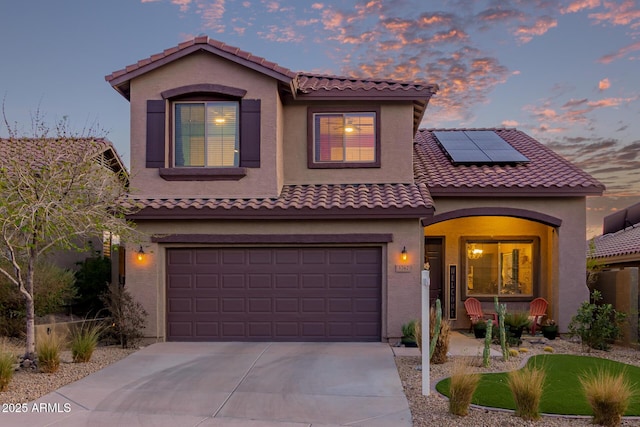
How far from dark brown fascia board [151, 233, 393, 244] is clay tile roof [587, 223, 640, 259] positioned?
10350 millimetres

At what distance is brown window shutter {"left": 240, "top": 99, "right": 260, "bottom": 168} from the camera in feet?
46.6

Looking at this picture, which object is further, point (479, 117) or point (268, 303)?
point (479, 117)

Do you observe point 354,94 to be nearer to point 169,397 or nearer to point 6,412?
point 169,397

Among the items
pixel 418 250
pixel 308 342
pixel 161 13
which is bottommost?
pixel 308 342

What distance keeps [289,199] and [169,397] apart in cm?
627

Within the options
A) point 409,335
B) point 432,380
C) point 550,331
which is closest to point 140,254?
point 409,335

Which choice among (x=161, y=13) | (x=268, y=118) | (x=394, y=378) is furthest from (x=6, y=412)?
(x=161, y=13)

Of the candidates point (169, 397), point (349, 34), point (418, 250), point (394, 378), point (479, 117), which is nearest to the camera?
point (169, 397)

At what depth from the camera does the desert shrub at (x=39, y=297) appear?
1343 cm

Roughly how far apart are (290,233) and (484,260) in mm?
6543

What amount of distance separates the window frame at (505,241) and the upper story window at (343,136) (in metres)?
4.23

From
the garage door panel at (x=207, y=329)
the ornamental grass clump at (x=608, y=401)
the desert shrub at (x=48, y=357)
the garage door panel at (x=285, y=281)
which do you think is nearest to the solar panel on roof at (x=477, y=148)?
the garage door panel at (x=285, y=281)

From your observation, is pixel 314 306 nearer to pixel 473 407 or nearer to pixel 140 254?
pixel 140 254

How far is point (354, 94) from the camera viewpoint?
48.6 ft
